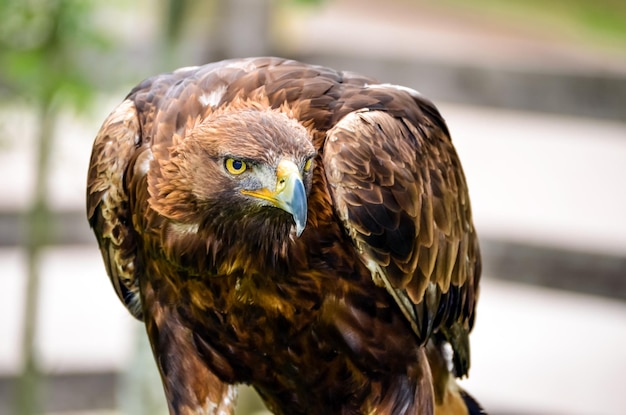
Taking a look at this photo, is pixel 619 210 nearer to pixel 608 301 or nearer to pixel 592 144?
pixel 592 144

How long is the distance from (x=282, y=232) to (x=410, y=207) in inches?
12.5

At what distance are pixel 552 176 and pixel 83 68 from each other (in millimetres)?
2883

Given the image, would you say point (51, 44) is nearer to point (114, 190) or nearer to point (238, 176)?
point (114, 190)

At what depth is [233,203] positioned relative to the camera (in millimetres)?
2197

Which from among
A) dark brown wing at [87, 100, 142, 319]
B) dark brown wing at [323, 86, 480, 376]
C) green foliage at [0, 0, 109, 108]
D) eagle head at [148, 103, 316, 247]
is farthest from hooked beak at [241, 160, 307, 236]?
green foliage at [0, 0, 109, 108]

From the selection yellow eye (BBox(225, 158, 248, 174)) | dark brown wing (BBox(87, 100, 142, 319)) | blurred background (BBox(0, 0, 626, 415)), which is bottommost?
blurred background (BBox(0, 0, 626, 415))

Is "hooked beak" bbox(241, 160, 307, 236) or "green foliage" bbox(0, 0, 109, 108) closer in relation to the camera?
"hooked beak" bbox(241, 160, 307, 236)

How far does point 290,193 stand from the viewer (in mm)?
2037

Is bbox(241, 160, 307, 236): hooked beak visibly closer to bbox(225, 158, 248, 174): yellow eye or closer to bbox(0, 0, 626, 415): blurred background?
bbox(225, 158, 248, 174): yellow eye

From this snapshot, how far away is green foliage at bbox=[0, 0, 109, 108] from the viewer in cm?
390

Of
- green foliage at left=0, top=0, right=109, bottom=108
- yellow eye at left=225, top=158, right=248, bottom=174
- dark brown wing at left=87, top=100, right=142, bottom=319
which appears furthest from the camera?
green foliage at left=0, top=0, right=109, bottom=108

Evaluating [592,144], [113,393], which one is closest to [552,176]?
[592,144]

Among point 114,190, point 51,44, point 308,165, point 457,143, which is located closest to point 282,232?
point 308,165

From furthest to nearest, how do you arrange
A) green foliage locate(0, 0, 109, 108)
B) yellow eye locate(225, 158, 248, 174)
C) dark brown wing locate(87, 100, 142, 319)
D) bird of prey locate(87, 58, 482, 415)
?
green foliage locate(0, 0, 109, 108) → dark brown wing locate(87, 100, 142, 319) → bird of prey locate(87, 58, 482, 415) → yellow eye locate(225, 158, 248, 174)
